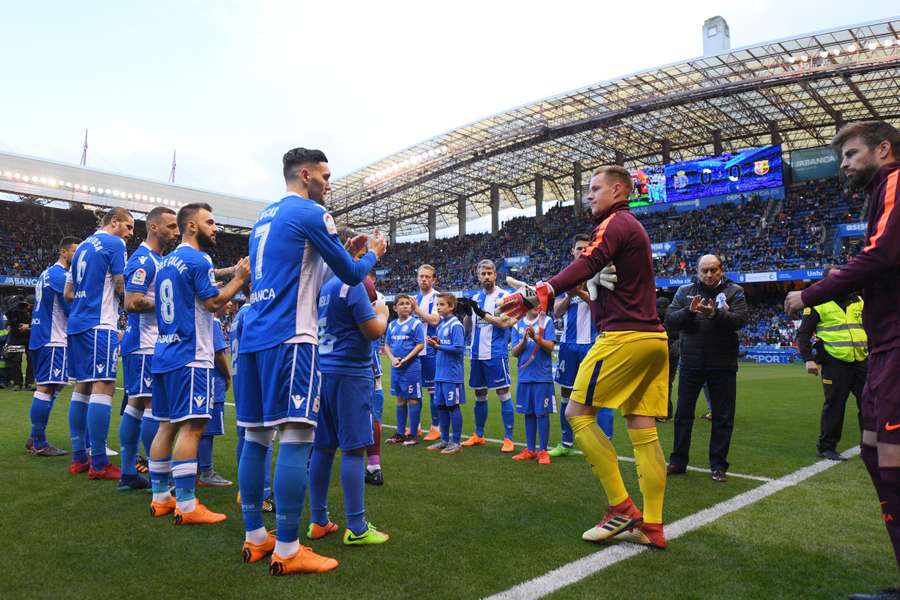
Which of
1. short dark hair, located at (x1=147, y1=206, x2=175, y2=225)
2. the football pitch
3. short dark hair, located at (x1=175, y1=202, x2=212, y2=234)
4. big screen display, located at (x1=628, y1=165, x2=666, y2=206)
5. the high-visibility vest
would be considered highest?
big screen display, located at (x1=628, y1=165, x2=666, y2=206)

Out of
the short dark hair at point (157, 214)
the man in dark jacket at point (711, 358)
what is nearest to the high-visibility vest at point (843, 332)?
the man in dark jacket at point (711, 358)

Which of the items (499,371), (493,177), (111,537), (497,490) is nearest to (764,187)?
(493,177)

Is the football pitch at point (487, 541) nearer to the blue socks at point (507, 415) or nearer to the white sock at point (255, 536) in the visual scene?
the white sock at point (255, 536)

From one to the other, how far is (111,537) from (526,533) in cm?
267

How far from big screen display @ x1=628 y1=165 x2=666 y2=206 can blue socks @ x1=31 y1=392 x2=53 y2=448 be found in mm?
33896

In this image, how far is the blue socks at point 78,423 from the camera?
18.2 ft

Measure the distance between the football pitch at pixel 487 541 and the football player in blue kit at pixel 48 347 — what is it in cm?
29

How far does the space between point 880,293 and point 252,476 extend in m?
3.30

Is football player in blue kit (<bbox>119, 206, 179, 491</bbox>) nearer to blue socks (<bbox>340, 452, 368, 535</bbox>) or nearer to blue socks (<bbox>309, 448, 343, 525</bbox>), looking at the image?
blue socks (<bbox>309, 448, 343, 525</bbox>)

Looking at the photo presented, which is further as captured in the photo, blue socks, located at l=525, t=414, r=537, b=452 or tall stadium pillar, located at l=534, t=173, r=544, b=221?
tall stadium pillar, located at l=534, t=173, r=544, b=221

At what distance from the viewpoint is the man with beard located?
8.30 ft

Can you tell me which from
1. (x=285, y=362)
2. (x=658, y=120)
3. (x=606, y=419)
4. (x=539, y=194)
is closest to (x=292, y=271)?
(x=285, y=362)

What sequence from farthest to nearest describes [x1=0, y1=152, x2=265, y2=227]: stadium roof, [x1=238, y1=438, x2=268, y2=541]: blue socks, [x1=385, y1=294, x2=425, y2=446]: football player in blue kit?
[x1=0, y1=152, x2=265, y2=227]: stadium roof, [x1=385, y1=294, x2=425, y2=446]: football player in blue kit, [x1=238, y1=438, x2=268, y2=541]: blue socks

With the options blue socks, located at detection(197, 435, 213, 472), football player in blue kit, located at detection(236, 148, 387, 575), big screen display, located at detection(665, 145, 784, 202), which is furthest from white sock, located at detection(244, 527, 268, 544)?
big screen display, located at detection(665, 145, 784, 202)
